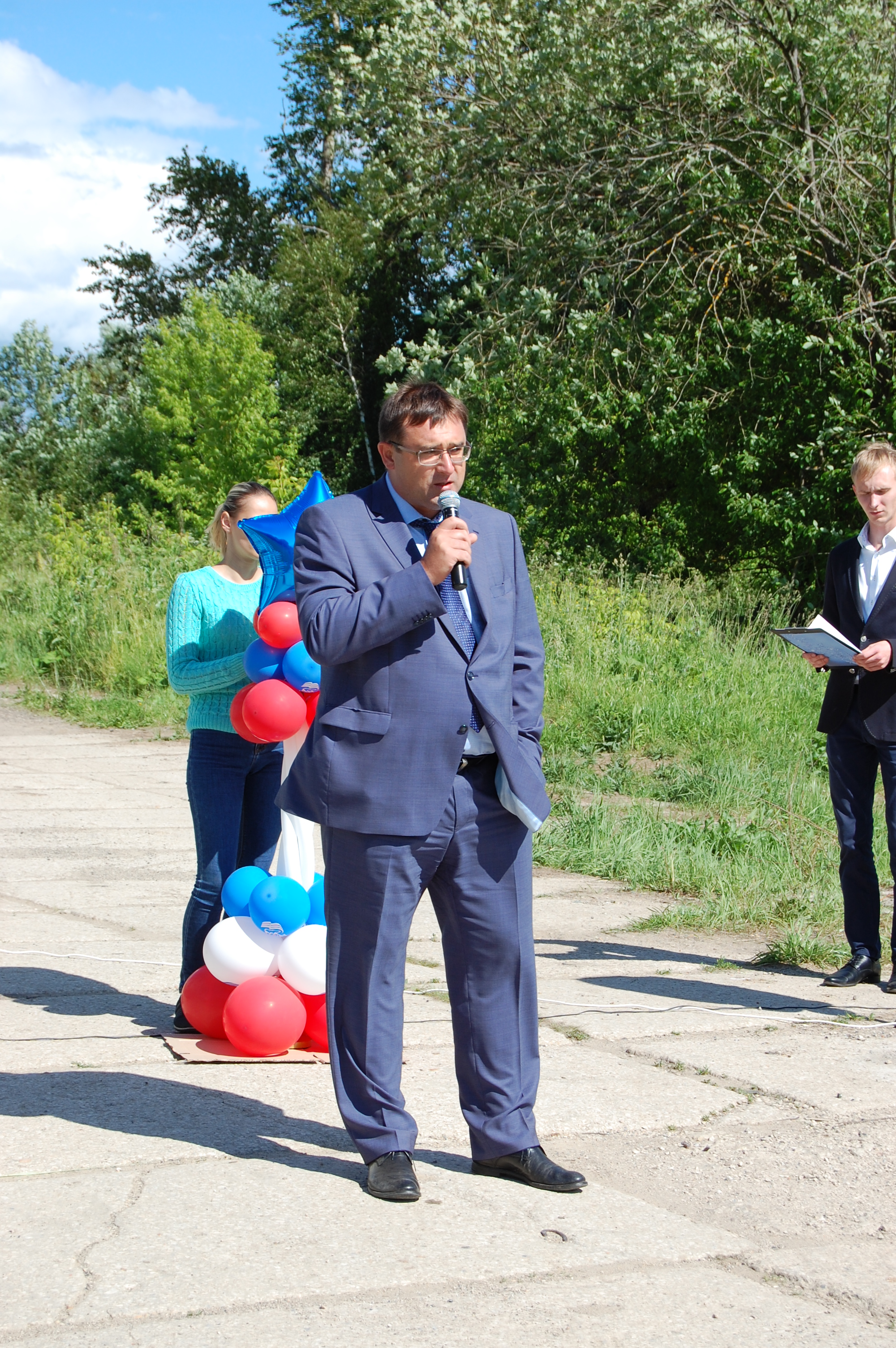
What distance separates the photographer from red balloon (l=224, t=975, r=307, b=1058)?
4480mm

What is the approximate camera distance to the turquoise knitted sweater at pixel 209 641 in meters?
4.98

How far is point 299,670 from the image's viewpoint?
187 inches

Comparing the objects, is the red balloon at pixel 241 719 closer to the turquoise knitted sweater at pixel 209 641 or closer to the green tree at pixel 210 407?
the turquoise knitted sweater at pixel 209 641

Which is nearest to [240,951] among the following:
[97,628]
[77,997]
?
[77,997]

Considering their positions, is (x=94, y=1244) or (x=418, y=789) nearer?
(x=94, y=1244)

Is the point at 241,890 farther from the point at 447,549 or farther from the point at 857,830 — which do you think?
the point at 857,830

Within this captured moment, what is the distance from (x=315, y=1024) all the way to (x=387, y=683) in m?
1.89

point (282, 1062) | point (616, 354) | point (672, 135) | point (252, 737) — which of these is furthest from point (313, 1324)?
point (672, 135)

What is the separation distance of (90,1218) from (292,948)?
4.96ft

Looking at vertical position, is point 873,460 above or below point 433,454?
above

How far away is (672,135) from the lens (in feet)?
57.7

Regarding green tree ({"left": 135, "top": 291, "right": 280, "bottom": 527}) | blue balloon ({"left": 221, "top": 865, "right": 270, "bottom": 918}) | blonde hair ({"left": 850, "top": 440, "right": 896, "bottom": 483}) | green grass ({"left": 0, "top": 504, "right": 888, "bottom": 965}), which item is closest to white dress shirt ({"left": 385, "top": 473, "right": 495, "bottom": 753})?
blue balloon ({"left": 221, "top": 865, "right": 270, "bottom": 918})

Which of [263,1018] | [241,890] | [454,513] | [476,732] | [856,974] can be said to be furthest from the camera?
[856,974]

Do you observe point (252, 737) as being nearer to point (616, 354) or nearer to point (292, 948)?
point (292, 948)
